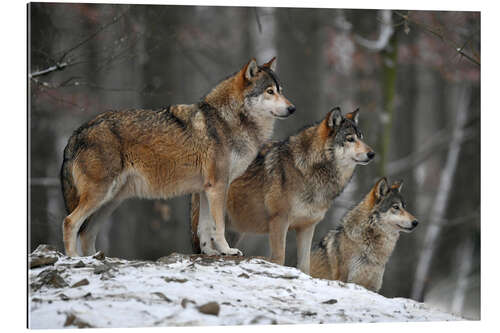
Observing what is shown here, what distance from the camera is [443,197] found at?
44.8 feet

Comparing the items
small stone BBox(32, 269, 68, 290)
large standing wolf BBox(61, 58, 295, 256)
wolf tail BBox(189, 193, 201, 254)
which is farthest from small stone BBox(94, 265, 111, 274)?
wolf tail BBox(189, 193, 201, 254)

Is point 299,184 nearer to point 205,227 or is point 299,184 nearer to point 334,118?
point 334,118

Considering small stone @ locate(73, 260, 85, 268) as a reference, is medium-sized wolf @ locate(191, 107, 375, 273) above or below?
above

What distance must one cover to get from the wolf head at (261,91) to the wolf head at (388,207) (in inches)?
66.3

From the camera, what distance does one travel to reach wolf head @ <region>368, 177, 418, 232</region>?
8094mm

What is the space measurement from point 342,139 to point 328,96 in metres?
5.17

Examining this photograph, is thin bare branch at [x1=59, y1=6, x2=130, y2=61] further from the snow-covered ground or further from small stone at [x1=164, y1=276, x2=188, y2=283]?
small stone at [x1=164, y1=276, x2=188, y2=283]

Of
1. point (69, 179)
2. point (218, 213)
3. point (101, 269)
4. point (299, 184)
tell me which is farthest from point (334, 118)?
point (101, 269)

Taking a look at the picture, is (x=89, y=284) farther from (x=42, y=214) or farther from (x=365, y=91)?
(x=365, y=91)

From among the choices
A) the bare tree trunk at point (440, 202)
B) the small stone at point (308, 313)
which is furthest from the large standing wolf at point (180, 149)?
the bare tree trunk at point (440, 202)

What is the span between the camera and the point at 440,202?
45.5ft

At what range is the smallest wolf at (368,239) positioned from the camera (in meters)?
8.06

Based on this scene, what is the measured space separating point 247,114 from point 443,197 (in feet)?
24.3
